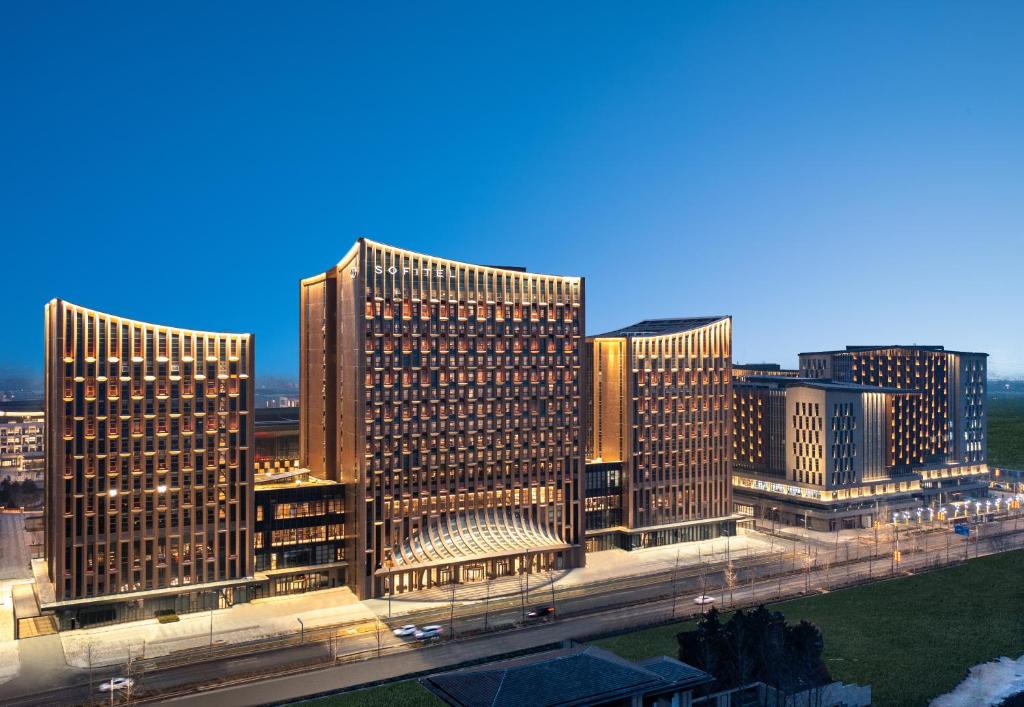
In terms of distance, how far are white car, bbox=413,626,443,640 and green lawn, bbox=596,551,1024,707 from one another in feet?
59.8

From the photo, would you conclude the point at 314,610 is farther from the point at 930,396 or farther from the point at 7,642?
the point at 930,396

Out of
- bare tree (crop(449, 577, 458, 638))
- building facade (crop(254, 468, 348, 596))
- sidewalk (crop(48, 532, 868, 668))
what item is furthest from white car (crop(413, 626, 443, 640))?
building facade (crop(254, 468, 348, 596))

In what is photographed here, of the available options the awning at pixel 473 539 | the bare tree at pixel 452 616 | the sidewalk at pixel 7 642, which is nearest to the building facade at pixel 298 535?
the awning at pixel 473 539

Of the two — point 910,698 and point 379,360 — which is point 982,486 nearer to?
point 910,698

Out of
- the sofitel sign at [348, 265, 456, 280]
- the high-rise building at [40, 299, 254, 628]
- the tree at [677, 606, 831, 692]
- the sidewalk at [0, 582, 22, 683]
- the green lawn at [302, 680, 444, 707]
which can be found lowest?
the sidewalk at [0, 582, 22, 683]

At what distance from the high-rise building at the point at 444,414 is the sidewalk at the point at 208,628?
269 inches

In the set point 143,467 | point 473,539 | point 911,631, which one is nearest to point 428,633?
point 473,539

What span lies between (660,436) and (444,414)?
42338 millimetres

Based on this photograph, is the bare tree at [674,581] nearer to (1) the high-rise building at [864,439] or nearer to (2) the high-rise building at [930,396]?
(1) the high-rise building at [864,439]

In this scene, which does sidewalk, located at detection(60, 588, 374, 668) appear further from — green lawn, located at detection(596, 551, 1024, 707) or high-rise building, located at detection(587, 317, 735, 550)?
high-rise building, located at detection(587, 317, 735, 550)

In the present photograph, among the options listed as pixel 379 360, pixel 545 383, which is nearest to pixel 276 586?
pixel 379 360

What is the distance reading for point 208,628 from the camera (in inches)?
3659

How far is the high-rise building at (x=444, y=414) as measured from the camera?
357 ft

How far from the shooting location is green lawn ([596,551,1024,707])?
76.6 meters
